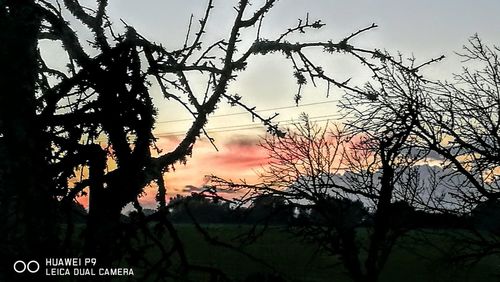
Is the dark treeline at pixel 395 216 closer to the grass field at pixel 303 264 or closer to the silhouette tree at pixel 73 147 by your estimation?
the silhouette tree at pixel 73 147

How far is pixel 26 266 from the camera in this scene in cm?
277

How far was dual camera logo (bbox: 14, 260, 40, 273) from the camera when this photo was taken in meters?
2.76

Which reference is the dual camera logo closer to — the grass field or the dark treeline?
the dark treeline

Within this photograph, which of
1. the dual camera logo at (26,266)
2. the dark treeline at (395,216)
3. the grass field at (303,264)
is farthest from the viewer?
the grass field at (303,264)

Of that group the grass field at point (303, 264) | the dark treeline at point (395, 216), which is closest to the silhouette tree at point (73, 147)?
the dark treeline at point (395, 216)

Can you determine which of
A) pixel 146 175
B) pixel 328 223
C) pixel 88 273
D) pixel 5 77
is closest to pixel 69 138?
pixel 5 77

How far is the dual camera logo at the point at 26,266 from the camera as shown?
276 centimetres

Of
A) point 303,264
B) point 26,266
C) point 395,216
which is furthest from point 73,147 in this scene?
point 303,264

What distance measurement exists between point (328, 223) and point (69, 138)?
394 inches

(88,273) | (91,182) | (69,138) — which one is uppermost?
(69,138)

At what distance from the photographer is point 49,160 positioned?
2883 mm

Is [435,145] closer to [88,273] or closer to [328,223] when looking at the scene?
[328,223]

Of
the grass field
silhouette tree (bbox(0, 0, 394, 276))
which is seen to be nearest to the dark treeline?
silhouette tree (bbox(0, 0, 394, 276))

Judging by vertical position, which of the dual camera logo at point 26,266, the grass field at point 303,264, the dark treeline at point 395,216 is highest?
the dark treeline at point 395,216
